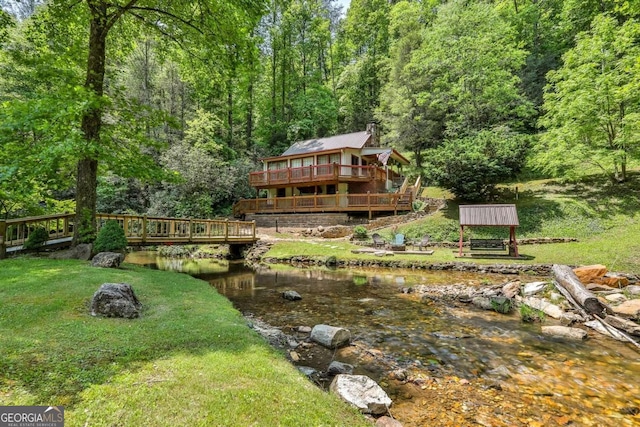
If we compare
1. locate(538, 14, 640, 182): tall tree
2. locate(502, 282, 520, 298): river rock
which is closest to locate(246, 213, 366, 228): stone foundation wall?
locate(538, 14, 640, 182): tall tree

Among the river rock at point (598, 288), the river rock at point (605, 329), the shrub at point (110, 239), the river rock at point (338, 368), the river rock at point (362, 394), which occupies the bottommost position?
the river rock at point (605, 329)

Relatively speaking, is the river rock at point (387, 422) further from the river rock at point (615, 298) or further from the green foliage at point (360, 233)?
the green foliage at point (360, 233)

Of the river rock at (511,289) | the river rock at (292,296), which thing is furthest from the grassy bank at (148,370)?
the river rock at (511,289)

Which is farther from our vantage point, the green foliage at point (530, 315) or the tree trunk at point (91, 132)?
the tree trunk at point (91, 132)

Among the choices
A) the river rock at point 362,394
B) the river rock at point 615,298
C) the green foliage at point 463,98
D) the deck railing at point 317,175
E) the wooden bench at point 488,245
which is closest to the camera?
the river rock at point 362,394

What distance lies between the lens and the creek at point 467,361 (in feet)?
11.5

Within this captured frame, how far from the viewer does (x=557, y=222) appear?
1585cm

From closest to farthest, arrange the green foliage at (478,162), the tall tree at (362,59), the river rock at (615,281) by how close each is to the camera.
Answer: the river rock at (615,281) < the green foliage at (478,162) < the tall tree at (362,59)

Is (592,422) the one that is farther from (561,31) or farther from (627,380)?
(561,31)

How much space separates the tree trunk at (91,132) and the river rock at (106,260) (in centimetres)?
164

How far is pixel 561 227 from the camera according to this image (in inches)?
606

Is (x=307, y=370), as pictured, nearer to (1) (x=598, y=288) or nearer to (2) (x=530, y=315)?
(2) (x=530, y=315)

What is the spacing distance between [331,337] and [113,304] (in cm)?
377

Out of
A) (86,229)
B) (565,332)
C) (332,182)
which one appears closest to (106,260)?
(86,229)
